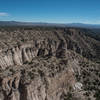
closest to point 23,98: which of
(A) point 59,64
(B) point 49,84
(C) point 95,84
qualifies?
(B) point 49,84

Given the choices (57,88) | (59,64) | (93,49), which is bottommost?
(93,49)

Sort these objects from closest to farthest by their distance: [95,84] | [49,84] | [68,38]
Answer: [49,84] → [95,84] → [68,38]

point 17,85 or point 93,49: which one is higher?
point 17,85

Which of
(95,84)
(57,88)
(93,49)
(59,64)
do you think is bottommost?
(93,49)

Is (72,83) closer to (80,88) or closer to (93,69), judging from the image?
(80,88)

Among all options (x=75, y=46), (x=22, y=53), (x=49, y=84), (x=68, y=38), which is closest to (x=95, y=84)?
(x=49, y=84)

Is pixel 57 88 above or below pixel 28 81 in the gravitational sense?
below

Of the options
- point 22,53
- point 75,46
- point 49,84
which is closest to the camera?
point 49,84

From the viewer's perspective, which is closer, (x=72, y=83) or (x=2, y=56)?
(x=72, y=83)

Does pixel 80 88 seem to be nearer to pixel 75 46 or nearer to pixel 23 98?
pixel 23 98
